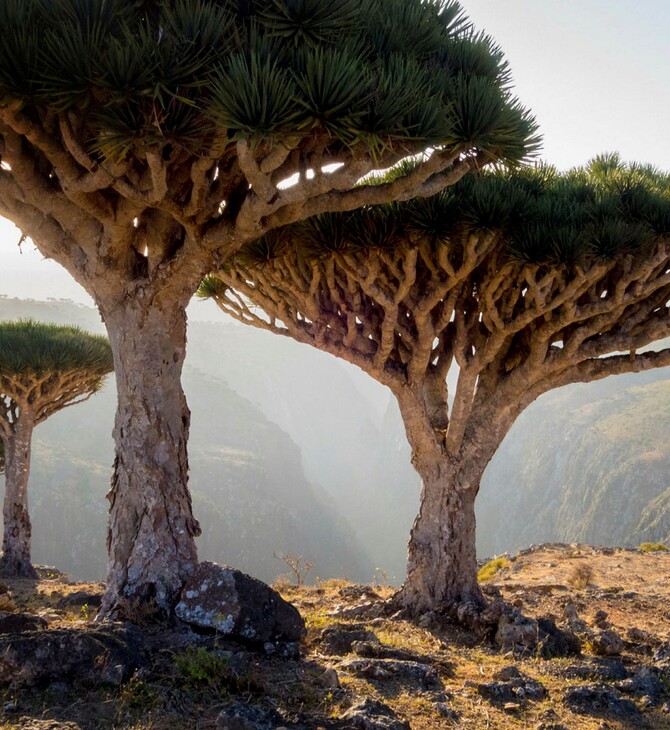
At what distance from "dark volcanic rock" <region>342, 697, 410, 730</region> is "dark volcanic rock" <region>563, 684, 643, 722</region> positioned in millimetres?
1666

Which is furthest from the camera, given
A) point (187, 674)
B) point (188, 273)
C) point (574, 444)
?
point (574, 444)

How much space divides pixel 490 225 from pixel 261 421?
9471 centimetres

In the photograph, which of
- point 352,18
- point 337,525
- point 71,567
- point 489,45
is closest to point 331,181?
point 352,18

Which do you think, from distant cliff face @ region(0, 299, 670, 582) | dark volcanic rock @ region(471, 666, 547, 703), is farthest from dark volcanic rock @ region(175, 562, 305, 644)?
distant cliff face @ region(0, 299, 670, 582)

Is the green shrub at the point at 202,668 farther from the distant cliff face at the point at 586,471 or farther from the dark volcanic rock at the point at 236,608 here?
the distant cliff face at the point at 586,471

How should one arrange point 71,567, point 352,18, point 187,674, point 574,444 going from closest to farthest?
point 187,674 → point 352,18 → point 71,567 → point 574,444

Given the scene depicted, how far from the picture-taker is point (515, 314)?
27.5 ft

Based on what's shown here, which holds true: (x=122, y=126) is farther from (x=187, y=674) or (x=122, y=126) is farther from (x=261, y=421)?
(x=261, y=421)

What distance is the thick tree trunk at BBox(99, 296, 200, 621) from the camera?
229 inches

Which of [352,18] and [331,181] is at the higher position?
[352,18]

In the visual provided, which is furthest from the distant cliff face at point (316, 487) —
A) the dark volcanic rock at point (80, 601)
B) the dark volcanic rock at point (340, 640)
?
the dark volcanic rock at point (340, 640)

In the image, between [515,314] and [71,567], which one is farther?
[71,567]

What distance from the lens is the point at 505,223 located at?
733cm

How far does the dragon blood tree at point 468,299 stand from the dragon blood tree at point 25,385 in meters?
6.25
